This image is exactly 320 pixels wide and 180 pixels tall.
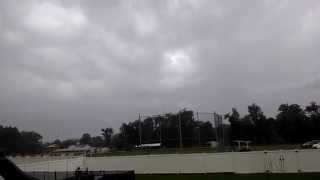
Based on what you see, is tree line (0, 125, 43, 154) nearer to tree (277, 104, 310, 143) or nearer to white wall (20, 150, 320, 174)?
white wall (20, 150, 320, 174)

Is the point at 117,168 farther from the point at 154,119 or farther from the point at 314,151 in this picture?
the point at 314,151

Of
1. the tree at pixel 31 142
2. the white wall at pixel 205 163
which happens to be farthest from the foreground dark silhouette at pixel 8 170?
the tree at pixel 31 142

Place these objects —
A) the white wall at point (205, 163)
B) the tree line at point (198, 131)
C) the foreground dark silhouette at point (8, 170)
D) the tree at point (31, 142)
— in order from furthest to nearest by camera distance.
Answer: the tree at point (31, 142) → the tree line at point (198, 131) → the white wall at point (205, 163) → the foreground dark silhouette at point (8, 170)

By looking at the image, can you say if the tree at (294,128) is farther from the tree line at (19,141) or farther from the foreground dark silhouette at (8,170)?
the foreground dark silhouette at (8,170)

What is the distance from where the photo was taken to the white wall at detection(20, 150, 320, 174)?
43.8m

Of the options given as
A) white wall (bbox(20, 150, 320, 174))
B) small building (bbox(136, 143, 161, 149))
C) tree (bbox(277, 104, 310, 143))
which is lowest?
white wall (bbox(20, 150, 320, 174))

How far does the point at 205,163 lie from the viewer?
47969 millimetres

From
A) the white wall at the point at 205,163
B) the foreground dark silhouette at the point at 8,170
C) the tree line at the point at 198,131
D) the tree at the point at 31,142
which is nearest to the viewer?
the foreground dark silhouette at the point at 8,170

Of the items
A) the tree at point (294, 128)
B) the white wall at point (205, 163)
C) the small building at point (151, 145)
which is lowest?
the white wall at point (205, 163)

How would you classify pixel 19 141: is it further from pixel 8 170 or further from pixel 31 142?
pixel 8 170

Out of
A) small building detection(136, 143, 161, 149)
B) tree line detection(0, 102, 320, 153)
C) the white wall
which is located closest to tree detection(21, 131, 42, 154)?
tree line detection(0, 102, 320, 153)

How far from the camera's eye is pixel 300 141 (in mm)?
75375

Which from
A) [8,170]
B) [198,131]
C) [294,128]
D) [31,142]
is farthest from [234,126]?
[8,170]

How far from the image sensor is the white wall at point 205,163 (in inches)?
1726
